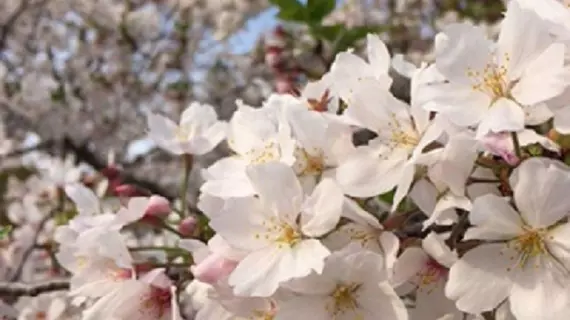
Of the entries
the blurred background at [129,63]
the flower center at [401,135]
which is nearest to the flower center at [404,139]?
the flower center at [401,135]

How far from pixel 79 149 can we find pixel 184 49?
78 centimetres

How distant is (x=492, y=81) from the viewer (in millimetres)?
940

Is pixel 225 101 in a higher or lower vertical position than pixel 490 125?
lower

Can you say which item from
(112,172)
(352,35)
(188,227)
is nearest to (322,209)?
(188,227)

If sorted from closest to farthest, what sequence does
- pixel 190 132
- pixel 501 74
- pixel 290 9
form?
pixel 501 74 → pixel 190 132 → pixel 290 9

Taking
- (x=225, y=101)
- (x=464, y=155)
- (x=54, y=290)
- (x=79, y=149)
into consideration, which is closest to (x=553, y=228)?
(x=464, y=155)

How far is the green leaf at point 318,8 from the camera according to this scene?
2.12m

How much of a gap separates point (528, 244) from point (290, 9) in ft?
4.23

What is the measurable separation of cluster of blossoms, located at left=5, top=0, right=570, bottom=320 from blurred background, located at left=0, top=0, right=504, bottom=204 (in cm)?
255

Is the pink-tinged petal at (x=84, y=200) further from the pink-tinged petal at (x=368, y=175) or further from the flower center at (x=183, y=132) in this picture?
the pink-tinged petal at (x=368, y=175)

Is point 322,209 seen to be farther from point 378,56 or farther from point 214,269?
point 378,56

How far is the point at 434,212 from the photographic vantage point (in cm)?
91

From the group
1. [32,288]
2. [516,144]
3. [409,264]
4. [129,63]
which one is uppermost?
[516,144]

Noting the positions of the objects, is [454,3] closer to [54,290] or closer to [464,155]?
[54,290]
